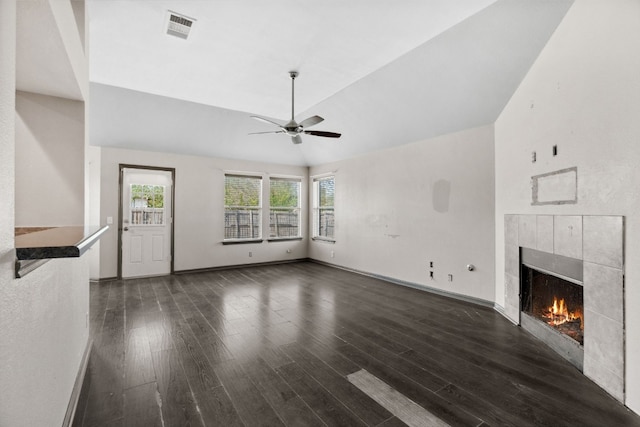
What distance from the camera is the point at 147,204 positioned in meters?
6.24

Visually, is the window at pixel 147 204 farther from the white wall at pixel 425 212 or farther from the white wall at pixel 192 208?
the white wall at pixel 425 212

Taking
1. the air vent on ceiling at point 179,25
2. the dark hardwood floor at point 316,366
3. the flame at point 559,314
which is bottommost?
the dark hardwood floor at point 316,366

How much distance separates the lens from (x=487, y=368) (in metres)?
2.60

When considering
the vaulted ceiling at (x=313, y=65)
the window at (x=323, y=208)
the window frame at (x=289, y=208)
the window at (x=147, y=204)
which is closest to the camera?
the vaulted ceiling at (x=313, y=65)

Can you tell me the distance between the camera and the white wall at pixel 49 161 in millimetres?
2016

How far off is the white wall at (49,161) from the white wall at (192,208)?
4303mm

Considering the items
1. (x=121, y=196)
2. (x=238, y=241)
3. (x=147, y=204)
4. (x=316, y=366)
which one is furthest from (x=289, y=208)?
(x=316, y=366)

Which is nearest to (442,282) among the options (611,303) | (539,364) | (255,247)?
(539,364)

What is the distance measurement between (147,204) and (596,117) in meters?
7.04

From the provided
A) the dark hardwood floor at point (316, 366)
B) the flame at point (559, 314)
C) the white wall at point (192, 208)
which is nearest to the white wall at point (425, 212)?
the dark hardwood floor at point (316, 366)

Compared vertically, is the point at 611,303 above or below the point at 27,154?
below

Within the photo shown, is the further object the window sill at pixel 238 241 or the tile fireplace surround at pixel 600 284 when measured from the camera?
the window sill at pixel 238 241

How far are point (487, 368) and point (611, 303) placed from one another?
1.06 m

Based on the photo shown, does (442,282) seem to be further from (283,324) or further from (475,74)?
(475,74)
